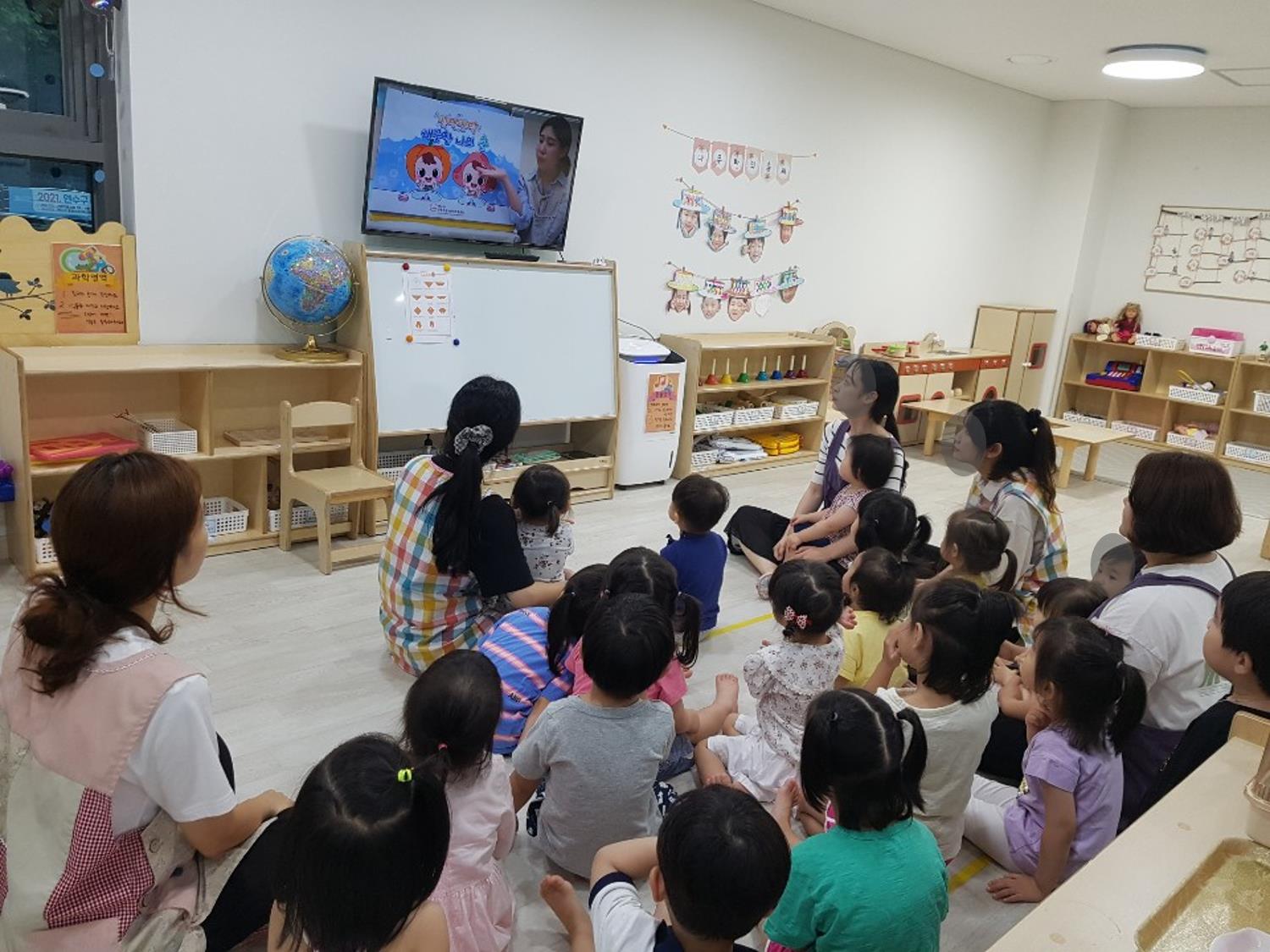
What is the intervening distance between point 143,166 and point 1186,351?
23.3 feet

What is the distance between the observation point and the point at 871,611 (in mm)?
2580

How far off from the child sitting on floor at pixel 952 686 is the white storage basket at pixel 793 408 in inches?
150

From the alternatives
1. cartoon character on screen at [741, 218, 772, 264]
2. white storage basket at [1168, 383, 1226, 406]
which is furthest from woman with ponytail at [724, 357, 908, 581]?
white storage basket at [1168, 383, 1226, 406]

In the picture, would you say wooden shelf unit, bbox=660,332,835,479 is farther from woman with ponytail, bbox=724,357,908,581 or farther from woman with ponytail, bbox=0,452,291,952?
woman with ponytail, bbox=0,452,291,952

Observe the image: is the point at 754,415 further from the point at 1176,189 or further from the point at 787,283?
the point at 1176,189

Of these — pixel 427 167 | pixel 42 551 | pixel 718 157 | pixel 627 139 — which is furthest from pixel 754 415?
pixel 42 551

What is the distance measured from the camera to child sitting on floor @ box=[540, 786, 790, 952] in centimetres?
116

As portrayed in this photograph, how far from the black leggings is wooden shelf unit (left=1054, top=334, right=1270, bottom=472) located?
6837 mm

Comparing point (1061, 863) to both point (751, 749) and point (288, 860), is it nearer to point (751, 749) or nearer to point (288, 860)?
point (751, 749)

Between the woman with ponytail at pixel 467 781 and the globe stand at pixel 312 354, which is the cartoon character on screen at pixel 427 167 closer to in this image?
the globe stand at pixel 312 354

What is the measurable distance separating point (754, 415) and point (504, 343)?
189 centimetres

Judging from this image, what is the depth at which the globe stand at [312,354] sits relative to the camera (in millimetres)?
3678

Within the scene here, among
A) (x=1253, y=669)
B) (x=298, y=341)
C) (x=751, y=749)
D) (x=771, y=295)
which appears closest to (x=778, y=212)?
(x=771, y=295)

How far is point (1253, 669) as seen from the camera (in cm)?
158
